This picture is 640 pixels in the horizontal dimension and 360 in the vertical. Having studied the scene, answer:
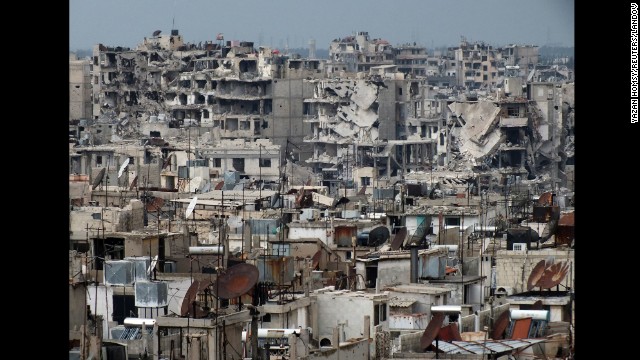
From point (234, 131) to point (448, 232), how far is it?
95.9 ft

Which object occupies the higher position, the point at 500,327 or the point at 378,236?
the point at 378,236

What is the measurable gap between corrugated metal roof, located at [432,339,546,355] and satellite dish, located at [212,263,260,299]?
1.25 m

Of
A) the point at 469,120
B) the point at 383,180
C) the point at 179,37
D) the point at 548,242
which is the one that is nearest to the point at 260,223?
the point at 548,242

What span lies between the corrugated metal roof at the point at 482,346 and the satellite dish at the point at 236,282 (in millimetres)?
1249

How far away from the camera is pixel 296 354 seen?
11406mm

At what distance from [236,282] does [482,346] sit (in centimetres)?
161

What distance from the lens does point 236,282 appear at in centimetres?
1197

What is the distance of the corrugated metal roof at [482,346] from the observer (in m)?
11.2

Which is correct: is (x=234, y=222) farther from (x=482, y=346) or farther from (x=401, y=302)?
(x=482, y=346)

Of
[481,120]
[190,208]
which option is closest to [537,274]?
[190,208]

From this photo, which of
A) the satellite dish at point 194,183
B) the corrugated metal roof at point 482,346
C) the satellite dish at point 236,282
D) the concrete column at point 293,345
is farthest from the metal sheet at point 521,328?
the satellite dish at point 194,183

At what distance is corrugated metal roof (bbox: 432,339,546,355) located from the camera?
11211 millimetres

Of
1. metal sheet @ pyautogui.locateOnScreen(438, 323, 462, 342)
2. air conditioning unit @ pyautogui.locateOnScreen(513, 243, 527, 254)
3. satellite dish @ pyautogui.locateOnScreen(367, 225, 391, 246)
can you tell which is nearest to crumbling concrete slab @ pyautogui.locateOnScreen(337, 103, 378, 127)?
satellite dish @ pyautogui.locateOnScreen(367, 225, 391, 246)
